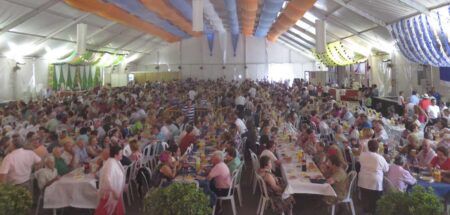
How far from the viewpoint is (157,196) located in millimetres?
3820

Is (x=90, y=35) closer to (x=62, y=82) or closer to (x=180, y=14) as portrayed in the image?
(x=62, y=82)

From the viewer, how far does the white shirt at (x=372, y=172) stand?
5473 mm

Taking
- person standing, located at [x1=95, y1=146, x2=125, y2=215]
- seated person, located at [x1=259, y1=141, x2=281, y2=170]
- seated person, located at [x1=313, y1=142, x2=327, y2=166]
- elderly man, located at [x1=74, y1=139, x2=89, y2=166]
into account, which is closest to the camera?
person standing, located at [x1=95, y1=146, x2=125, y2=215]

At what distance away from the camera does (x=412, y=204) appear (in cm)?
332

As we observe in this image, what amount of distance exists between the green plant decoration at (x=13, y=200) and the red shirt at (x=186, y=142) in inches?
154

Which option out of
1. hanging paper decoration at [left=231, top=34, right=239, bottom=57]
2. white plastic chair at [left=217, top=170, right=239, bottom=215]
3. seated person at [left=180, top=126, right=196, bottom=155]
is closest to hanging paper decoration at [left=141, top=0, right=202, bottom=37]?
seated person at [left=180, top=126, right=196, bottom=155]

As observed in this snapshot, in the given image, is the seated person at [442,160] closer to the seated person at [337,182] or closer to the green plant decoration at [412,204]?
the seated person at [337,182]

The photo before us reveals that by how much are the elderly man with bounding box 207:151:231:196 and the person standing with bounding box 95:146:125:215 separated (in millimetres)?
1263

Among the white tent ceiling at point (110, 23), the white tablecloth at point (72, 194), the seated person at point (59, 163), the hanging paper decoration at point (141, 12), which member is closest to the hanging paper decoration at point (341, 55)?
the white tent ceiling at point (110, 23)

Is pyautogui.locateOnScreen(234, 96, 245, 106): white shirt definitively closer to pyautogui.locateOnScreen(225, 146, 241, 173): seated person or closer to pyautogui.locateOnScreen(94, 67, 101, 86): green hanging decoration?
pyautogui.locateOnScreen(225, 146, 241, 173): seated person

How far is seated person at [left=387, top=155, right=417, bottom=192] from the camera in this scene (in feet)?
17.3

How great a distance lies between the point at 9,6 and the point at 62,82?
9.29 metres

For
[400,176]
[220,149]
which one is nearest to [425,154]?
[400,176]

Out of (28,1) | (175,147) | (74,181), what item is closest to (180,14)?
(28,1)
